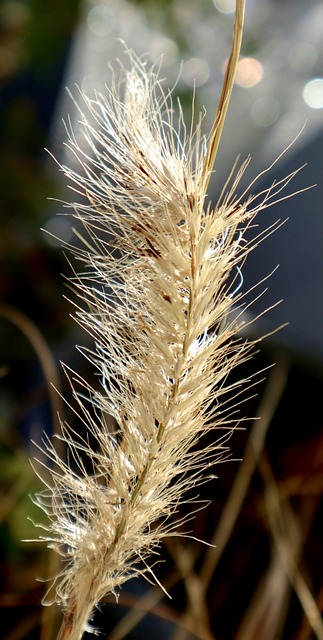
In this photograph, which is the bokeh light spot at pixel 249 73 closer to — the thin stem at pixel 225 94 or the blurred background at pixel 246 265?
the blurred background at pixel 246 265

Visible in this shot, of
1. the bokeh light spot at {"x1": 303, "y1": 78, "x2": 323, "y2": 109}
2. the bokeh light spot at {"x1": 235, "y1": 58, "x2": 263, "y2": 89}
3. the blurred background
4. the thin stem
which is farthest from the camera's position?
the bokeh light spot at {"x1": 235, "y1": 58, "x2": 263, "y2": 89}

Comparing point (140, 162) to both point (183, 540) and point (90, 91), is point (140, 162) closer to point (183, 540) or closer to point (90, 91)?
point (183, 540)

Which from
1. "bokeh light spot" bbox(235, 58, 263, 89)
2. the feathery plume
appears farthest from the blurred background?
the feathery plume

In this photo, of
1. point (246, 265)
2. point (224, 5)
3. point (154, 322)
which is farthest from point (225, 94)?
point (224, 5)

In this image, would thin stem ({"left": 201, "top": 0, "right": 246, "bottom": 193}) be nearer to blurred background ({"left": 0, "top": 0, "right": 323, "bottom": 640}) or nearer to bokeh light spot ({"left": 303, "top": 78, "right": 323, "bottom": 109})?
blurred background ({"left": 0, "top": 0, "right": 323, "bottom": 640})

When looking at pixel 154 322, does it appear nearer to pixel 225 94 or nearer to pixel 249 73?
pixel 225 94

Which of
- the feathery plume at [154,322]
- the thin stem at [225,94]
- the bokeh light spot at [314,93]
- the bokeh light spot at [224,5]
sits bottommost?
the feathery plume at [154,322]

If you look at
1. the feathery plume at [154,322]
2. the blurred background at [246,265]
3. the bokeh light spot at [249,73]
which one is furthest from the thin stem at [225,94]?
the bokeh light spot at [249,73]

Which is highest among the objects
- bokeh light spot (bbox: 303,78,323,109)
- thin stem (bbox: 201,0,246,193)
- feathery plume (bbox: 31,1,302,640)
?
bokeh light spot (bbox: 303,78,323,109)
